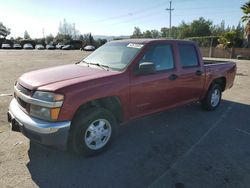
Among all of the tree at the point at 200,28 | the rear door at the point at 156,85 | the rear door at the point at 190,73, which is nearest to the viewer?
the rear door at the point at 156,85

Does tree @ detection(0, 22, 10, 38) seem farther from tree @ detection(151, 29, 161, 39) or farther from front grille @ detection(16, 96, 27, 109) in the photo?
front grille @ detection(16, 96, 27, 109)

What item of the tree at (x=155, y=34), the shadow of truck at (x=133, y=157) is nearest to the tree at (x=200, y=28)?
the tree at (x=155, y=34)

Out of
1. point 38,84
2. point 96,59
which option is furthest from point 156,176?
point 96,59

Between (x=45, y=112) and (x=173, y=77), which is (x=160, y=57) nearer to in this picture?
(x=173, y=77)

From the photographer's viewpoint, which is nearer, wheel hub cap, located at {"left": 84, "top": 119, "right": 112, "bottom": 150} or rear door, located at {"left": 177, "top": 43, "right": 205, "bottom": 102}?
wheel hub cap, located at {"left": 84, "top": 119, "right": 112, "bottom": 150}

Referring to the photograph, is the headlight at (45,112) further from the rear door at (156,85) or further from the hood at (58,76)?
the rear door at (156,85)

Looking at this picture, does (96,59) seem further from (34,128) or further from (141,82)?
(34,128)

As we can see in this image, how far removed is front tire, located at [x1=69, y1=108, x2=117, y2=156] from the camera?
3533mm

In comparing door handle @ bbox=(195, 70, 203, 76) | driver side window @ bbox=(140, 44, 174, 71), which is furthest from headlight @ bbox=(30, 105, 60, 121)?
door handle @ bbox=(195, 70, 203, 76)

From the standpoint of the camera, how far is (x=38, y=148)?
402cm

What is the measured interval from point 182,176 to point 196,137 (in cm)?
146

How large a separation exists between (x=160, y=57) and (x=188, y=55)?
1.01 meters

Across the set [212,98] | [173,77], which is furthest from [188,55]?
[212,98]

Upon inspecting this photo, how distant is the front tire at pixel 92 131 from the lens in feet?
11.6
